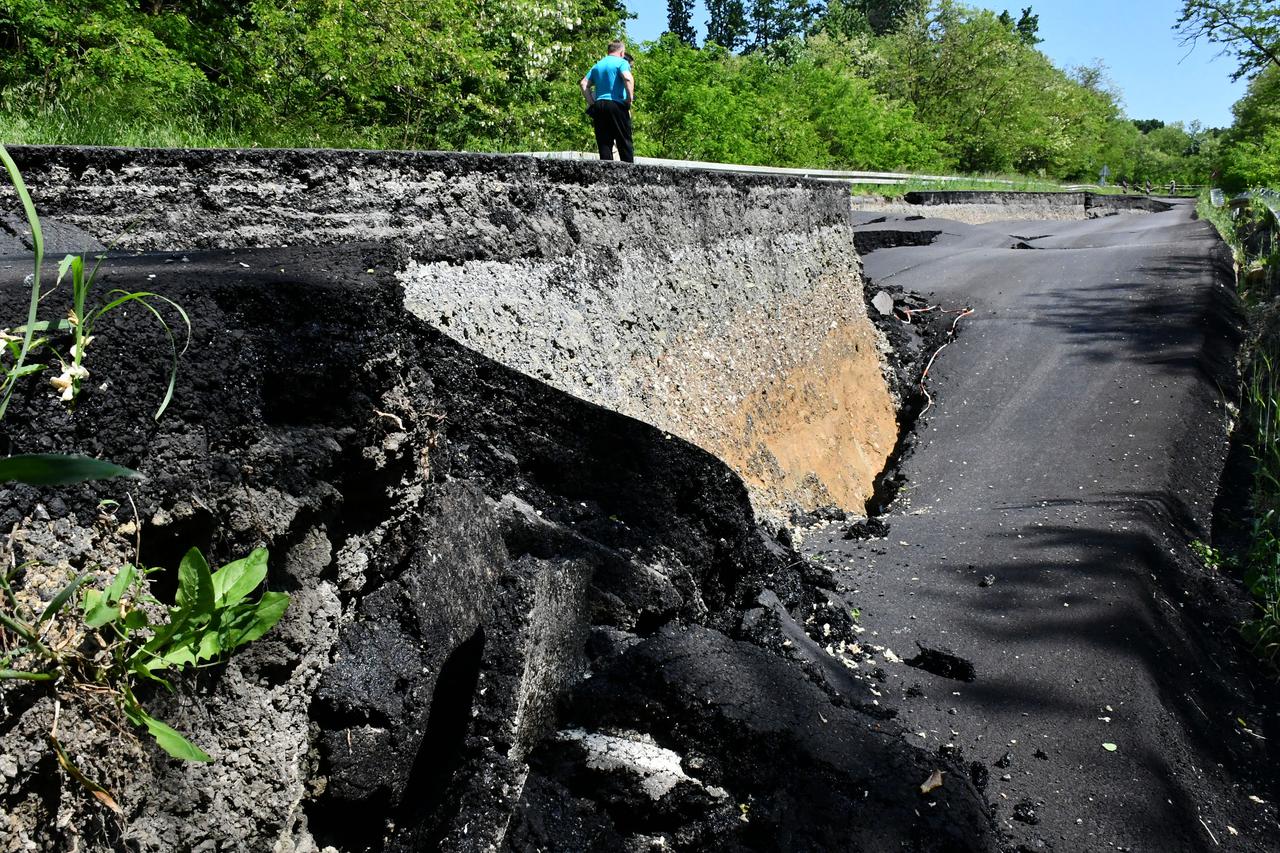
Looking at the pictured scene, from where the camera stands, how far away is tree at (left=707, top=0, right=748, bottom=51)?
50.1 m

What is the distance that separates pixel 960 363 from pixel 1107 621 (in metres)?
4.66

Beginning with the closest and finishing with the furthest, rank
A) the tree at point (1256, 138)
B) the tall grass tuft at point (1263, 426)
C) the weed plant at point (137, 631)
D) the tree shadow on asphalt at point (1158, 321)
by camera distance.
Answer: the weed plant at point (137, 631)
the tall grass tuft at point (1263, 426)
the tree shadow on asphalt at point (1158, 321)
the tree at point (1256, 138)

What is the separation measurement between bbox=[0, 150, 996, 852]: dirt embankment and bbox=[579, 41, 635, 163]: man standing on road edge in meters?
4.56

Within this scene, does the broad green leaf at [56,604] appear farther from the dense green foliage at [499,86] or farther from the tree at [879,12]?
the tree at [879,12]

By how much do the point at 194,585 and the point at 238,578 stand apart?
10cm

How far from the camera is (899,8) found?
56.6 m

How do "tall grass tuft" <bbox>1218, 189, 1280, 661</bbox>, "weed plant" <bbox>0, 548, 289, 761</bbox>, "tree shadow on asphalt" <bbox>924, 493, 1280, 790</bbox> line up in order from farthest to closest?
"tall grass tuft" <bbox>1218, 189, 1280, 661</bbox> → "tree shadow on asphalt" <bbox>924, 493, 1280, 790</bbox> → "weed plant" <bbox>0, 548, 289, 761</bbox>

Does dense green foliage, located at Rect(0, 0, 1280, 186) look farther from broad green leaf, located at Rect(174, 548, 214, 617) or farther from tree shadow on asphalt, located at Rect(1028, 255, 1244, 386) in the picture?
tree shadow on asphalt, located at Rect(1028, 255, 1244, 386)

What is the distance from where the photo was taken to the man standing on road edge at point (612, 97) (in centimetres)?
728

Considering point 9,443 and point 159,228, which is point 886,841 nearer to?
point 9,443

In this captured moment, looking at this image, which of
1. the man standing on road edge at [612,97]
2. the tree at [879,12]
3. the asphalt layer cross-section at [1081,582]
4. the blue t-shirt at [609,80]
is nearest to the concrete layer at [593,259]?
the asphalt layer cross-section at [1081,582]

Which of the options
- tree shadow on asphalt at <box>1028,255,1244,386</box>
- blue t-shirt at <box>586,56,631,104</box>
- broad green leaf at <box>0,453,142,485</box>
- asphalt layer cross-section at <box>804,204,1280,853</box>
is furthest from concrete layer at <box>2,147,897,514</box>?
tree shadow on asphalt at <box>1028,255,1244,386</box>

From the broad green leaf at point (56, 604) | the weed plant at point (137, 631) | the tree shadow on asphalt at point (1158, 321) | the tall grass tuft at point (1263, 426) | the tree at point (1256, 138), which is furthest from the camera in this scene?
the tree at point (1256, 138)

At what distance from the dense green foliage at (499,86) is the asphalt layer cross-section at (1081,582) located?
4.51m
